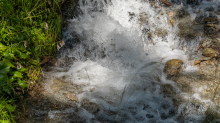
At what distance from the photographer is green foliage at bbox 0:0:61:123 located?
2.05m

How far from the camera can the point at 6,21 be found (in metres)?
2.20

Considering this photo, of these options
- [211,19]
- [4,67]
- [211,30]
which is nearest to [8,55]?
[4,67]

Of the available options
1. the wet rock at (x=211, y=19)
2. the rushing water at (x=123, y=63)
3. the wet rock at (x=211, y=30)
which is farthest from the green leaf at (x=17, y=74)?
the wet rock at (x=211, y=19)

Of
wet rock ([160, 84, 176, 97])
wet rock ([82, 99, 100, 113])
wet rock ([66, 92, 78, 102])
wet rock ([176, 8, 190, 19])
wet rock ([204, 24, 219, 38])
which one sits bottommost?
wet rock ([82, 99, 100, 113])

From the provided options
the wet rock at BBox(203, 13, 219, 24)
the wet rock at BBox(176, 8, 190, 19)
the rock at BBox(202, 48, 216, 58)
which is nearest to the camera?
the rock at BBox(202, 48, 216, 58)

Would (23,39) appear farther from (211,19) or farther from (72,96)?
(211,19)

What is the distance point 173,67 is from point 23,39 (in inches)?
89.9

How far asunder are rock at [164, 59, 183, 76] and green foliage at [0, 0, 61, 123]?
73.4 inches

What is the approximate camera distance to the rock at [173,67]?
9.27 ft

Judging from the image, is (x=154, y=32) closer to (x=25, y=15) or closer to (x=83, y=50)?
(x=83, y=50)

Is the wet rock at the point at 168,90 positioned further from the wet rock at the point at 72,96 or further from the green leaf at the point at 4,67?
the green leaf at the point at 4,67

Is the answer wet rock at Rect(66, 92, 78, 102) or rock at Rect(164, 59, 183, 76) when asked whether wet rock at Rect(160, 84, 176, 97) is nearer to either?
rock at Rect(164, 59, 183, 76)

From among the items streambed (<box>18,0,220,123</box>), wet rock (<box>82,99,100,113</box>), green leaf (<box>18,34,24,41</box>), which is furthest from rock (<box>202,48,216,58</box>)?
green leaf (<box>18,34,24,41</box>)

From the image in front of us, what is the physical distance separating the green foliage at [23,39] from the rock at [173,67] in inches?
73.4
